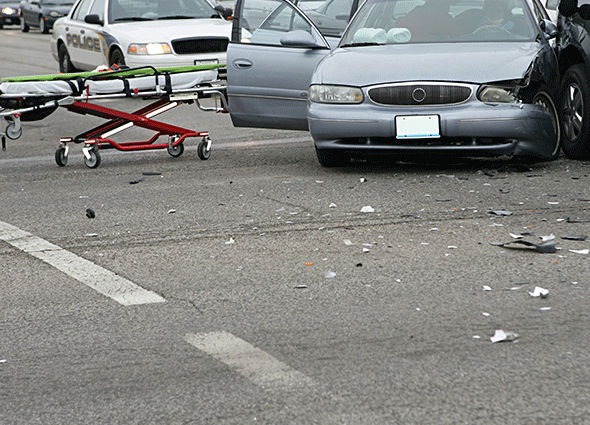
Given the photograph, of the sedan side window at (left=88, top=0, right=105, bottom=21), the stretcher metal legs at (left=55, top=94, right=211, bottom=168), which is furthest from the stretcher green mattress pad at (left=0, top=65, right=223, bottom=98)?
the sedan side window at (left=88, top=0, right=105, bottom=21)

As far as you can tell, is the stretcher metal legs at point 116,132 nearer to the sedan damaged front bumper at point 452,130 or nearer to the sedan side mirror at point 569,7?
the sedan damaged front bumper at point 452,130

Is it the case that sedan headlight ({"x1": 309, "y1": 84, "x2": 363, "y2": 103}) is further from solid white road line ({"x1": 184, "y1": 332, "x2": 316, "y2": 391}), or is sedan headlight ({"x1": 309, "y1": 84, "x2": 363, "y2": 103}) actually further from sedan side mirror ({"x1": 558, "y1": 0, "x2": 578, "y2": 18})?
solid white road line ({"x1": 184, "y1": 332, "x2": 316, "y2": 391})

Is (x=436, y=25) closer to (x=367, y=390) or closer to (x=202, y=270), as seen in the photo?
(x=202, y=270)

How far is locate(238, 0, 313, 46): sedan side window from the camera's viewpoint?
909cm

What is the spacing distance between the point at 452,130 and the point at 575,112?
173 cm

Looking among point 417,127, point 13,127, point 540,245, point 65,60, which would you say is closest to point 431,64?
point 417,127

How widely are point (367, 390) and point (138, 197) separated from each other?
169 inches

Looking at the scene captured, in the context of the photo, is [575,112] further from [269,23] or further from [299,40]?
[269,23]

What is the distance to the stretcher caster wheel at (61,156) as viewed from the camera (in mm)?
9062

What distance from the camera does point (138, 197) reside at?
732 cm

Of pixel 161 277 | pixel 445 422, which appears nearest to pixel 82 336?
pixel 161 277

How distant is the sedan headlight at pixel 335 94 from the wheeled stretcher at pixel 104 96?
5.09ft

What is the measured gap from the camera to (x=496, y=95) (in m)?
7.59

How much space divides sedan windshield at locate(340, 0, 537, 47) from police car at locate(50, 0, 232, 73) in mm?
5017
